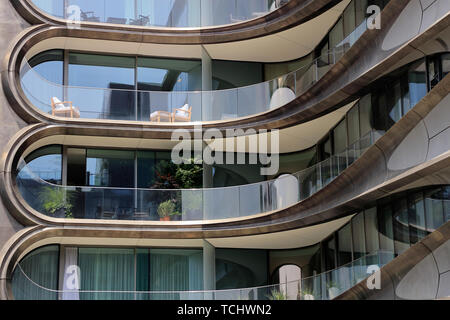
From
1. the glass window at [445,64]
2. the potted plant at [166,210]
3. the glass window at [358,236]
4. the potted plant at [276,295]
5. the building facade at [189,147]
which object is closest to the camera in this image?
the glass window at [445,64]

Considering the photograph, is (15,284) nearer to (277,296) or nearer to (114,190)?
(114,190)

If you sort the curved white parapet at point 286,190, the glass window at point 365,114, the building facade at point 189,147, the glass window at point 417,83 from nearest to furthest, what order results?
the glass window at point 417,83 < the glass window at point 365,114 < the building facade at point 189,147 < the curved white parapet at point 286,190

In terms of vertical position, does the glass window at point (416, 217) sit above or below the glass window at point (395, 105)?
below

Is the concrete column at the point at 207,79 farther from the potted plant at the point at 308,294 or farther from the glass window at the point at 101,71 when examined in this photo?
the potted plant at the point at 308,294

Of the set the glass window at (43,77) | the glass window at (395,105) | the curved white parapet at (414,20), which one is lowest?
the glass window at (395,105)

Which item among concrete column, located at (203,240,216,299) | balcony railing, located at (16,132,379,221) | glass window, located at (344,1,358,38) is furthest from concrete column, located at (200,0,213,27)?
concrete column, located at (203,240,216,299)

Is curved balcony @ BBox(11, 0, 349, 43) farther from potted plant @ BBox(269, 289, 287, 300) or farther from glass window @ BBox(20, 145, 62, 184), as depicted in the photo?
potted plant @ BBox(269, 289, 287, 300)

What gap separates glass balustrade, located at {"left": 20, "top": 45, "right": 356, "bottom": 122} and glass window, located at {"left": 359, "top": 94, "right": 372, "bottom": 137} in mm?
3855

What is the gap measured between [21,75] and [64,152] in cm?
332

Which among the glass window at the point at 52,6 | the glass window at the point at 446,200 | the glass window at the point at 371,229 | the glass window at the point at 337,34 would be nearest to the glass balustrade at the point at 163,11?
the glass window at the point at 52,6

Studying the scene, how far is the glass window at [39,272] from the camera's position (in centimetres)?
2564

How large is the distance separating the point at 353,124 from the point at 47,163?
11370 millimetres

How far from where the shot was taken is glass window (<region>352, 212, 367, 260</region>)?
23594 mm

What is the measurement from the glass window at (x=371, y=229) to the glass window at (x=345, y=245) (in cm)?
168
